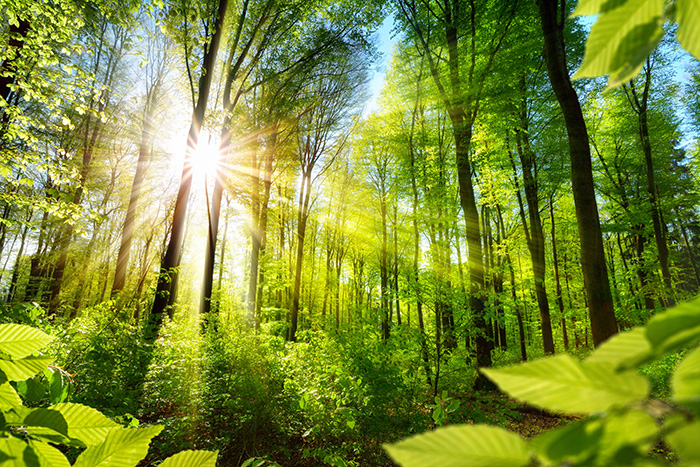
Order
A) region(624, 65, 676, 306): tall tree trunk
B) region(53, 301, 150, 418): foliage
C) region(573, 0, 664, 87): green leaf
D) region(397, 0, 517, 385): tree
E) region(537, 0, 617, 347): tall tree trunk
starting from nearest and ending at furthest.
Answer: region(573, 0, 664, 87): green leaf → region(53, 301, 150, 418): foliage → region(537, 0, 617, 347): tall tree trunk → region(397, 0, 517, 385): tree → region(624, 65, 676, 306): tall tree trunk

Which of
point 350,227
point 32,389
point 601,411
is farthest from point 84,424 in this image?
point 350,227

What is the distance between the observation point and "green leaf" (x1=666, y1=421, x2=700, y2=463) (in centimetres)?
23

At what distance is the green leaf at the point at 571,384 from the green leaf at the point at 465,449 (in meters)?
0.04

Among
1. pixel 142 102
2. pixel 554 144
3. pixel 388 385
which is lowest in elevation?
pixel 388 385

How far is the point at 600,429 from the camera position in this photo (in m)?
0.27

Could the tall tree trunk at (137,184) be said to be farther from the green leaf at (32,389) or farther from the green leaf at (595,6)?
the green leaf at (595,6)

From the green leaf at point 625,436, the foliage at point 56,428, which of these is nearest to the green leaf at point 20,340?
the foliage at point 56,428

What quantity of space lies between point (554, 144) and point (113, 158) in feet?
67.0

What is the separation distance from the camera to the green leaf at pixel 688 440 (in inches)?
9.1

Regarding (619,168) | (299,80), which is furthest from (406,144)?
(619,168)

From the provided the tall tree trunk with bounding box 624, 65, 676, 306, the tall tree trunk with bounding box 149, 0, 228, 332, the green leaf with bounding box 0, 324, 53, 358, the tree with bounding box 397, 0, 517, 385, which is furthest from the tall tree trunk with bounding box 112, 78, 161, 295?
the tall tree trunk with bounding box 624, 65, 676, 306

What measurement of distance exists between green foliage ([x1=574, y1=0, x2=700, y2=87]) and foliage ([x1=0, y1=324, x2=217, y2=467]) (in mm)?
906

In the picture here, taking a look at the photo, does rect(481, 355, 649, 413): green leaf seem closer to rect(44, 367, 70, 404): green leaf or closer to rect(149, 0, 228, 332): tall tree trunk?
rect(44, 367, 70, 404): green leaf

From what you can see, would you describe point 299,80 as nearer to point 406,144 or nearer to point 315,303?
point 406,144
